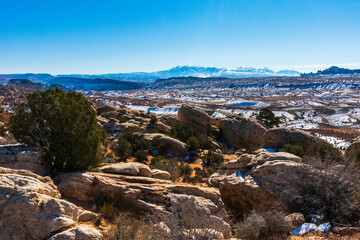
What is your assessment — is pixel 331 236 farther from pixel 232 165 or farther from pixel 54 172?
pixel 54 172

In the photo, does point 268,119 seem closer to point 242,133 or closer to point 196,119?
point 242,133

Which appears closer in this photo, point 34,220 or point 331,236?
point 34,220

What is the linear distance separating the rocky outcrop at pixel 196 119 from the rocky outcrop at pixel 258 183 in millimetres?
13648

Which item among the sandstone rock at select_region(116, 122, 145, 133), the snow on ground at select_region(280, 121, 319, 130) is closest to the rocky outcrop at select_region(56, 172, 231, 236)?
the sandstone rock at select_region(116, 122, 145, 133)

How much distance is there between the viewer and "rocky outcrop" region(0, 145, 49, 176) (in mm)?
7102

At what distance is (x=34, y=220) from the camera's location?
4746 mm

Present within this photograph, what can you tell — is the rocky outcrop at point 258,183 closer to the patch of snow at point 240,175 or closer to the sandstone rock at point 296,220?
the patch of snow at point 240,175

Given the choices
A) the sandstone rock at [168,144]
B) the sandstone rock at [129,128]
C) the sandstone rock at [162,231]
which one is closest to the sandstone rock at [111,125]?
the sandstone rock at [129,128]

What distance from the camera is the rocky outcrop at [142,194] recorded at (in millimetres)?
6930

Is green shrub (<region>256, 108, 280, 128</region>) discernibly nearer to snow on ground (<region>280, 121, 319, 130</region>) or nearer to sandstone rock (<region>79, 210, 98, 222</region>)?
snow on ground (<region>280, 121, 319, 130</region>)

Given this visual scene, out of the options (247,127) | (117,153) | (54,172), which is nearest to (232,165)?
(54,172)

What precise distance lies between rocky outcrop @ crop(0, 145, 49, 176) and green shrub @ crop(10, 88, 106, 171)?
32 cm

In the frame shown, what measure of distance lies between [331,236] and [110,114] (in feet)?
81.4

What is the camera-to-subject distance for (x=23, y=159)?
7.32 metres
